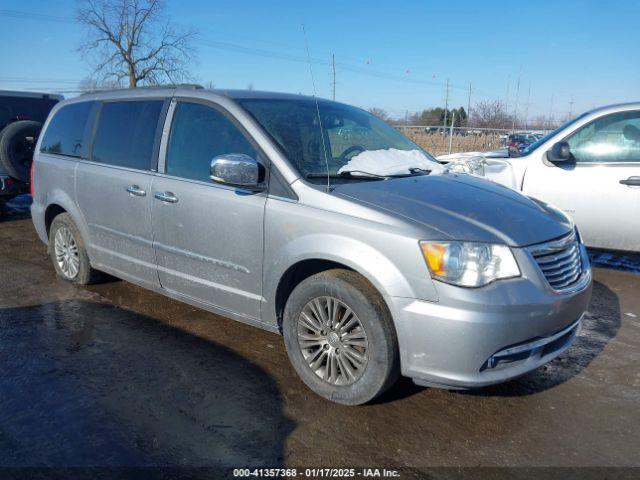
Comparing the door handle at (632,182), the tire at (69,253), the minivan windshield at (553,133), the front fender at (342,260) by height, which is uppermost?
the minivan windshield at (553,133)

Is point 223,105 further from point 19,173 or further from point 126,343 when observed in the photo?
point 19,173

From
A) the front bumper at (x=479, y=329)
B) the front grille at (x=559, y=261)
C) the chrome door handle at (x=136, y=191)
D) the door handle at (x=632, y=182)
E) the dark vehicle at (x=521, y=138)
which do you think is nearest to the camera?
the front bumper at (x=479, y=329)

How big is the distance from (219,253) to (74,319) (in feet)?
5.48

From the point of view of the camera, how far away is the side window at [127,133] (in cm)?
412

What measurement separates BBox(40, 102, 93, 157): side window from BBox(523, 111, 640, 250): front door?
15.5ft

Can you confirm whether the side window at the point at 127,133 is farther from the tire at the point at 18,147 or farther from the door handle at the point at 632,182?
the door handle at the point at 632,182

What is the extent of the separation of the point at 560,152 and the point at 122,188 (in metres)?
4.30

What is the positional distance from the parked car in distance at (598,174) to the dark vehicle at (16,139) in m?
6.11

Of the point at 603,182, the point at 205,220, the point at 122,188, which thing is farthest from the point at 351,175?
the point at 603,182

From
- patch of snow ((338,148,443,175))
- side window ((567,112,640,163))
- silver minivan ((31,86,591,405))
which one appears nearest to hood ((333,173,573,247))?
silver minivan ((31,86,591,405))

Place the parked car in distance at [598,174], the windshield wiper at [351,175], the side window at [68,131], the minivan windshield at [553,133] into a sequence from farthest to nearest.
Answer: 1. the minivan windshield at [553,133]
2. the parked car in distance at [598,174]
3. the side window at [68,131]
4. the windshield wiper at [351,175]

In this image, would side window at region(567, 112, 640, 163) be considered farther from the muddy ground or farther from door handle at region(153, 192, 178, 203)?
door handle at region(153, 192, 178, 203)

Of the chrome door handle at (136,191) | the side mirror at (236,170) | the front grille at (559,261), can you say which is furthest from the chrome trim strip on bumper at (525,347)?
the chrome door handle at (136,191)

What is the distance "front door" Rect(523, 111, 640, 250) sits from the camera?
5.28 m
